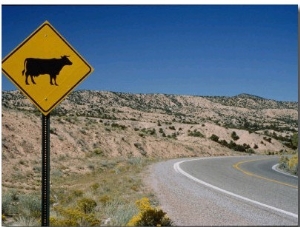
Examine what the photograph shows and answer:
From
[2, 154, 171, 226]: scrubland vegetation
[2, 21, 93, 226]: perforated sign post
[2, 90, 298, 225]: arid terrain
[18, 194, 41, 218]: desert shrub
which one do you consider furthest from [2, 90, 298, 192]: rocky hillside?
[2, 21, 93, 226]: perforated sign post

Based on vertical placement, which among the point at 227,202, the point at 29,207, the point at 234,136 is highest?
the point at 227,202

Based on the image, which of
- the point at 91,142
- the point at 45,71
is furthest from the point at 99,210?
the point at 91,142

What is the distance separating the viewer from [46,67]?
4871mm

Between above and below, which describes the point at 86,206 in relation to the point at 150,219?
below

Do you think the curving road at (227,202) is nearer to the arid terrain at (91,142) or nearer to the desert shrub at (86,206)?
the desert shrub at (86,206)

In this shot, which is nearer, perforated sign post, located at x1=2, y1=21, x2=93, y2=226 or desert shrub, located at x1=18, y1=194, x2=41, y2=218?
perforated sign post, located at x1=2, y1=21, x2=93, y2=226

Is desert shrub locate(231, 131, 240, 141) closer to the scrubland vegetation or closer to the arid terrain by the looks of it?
the arid terrain

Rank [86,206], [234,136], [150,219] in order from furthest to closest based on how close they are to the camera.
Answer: [234,136]
[86,206]
[150,219]

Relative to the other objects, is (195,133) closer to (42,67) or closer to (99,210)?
(99,210)

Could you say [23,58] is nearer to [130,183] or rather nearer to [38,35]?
[38,35]

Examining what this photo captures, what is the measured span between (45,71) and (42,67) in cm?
16

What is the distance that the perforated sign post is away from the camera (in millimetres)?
4855

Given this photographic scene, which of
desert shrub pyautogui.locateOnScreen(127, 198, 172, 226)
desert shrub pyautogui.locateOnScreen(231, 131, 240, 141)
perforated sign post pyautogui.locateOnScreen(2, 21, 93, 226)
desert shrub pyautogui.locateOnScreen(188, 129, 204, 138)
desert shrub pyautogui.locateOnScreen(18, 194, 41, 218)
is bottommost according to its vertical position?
desert shrub pyautogui.locateOnScreen(231, 131, 240, 141)
